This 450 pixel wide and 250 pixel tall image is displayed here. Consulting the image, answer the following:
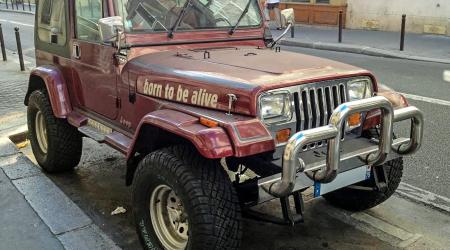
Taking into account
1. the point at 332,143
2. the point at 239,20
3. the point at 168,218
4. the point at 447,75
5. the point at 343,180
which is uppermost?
the point at 239,20

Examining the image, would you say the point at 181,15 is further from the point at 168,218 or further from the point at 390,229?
the point at 390,229

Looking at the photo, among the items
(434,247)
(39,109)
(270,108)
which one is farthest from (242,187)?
(39,109)

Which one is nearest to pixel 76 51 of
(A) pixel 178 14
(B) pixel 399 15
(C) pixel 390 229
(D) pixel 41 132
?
(A) pixel 178 14

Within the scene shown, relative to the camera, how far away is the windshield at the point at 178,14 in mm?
3883

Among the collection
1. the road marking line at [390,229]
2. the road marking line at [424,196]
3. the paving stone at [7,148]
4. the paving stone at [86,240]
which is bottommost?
the road marking line at [424,196]

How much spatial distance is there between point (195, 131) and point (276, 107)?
0.51m

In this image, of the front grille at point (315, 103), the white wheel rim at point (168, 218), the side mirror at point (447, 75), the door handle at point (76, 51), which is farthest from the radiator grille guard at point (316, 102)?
the side mirror at point (447, 75)

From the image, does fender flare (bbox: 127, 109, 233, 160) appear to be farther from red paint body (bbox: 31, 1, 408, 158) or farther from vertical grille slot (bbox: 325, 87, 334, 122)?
vertical grille slot (bbox: 325, 87, 334, 122)

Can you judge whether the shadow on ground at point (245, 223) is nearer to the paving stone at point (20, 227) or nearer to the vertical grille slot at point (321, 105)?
the paving stone at point (20, 227)

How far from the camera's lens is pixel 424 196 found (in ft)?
14.9

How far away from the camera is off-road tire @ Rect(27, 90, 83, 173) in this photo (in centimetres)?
484

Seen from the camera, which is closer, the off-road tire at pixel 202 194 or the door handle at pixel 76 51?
the off-road tire at pixel 202 194

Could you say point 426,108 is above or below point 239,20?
below

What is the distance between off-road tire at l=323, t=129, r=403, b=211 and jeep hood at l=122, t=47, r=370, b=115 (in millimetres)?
648
